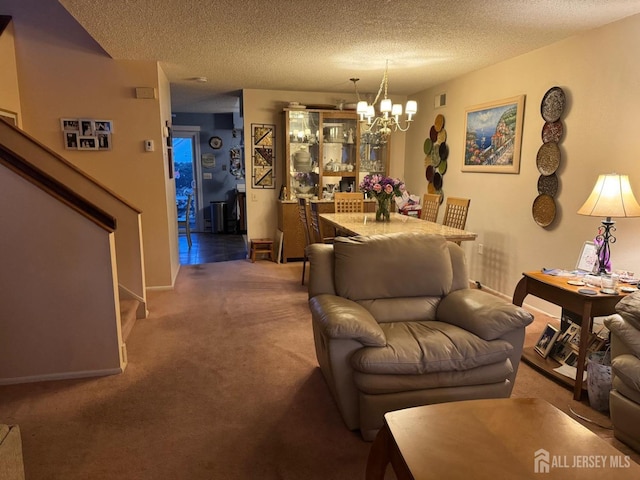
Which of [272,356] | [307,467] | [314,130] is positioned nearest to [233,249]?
[314,130]

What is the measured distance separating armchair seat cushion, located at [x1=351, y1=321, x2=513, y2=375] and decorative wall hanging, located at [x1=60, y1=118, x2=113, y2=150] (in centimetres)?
371

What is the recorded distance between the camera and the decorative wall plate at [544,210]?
12.1 feet

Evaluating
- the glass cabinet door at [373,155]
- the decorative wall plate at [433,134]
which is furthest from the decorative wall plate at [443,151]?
the glass cabinet door at [373,155]

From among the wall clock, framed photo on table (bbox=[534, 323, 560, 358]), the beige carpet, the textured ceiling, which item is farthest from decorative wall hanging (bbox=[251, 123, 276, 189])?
framed photo on table (bbox=[534, 323, 560, 358])

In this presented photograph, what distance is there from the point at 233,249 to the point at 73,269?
15.1ft

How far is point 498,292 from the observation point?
14.8 ft

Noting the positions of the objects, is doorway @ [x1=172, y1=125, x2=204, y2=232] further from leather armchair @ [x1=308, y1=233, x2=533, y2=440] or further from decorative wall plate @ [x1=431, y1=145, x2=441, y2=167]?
leather armchair @ [x1=308, y1=233, x2=533, y2=440]

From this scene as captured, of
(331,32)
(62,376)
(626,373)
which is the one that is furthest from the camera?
(331,32)

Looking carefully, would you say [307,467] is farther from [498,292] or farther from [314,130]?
[314,130]

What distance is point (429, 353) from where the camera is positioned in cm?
206

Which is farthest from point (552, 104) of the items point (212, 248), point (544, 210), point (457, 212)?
point (212, 248)

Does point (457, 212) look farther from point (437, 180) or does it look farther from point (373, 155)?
point (373, 155)

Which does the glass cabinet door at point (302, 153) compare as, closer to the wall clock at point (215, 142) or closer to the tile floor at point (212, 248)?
the tile floor at point (212, 248)

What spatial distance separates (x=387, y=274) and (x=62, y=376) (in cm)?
224
